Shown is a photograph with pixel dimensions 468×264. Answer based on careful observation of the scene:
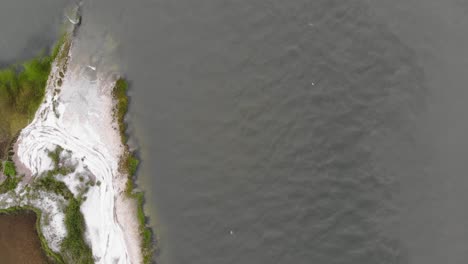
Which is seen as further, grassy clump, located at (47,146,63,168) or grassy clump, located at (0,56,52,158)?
grassy clump, located at (0,56,52,158)

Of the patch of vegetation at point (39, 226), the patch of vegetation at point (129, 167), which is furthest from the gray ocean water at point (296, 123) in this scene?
the patch of vegetation at point (39, 226)

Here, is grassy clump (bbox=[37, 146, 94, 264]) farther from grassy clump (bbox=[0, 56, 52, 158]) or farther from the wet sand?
grassy clump (bbox=[0, 56, 52, 158])

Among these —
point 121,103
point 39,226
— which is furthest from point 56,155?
point 121,103

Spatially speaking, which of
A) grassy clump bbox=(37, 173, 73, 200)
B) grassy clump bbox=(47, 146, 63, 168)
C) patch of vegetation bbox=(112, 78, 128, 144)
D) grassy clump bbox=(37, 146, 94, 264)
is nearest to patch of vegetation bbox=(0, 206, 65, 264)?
grassy clump bbox=(37, 146, 94, 264)

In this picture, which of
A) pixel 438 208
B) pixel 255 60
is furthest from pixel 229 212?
pixel 438 208

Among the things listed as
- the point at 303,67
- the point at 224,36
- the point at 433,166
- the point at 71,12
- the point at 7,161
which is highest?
the point at 71,12

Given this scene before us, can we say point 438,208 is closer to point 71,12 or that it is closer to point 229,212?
point 229,212

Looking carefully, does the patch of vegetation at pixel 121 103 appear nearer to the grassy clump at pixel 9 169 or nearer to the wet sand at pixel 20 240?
the grassy clump at pixel 9 169

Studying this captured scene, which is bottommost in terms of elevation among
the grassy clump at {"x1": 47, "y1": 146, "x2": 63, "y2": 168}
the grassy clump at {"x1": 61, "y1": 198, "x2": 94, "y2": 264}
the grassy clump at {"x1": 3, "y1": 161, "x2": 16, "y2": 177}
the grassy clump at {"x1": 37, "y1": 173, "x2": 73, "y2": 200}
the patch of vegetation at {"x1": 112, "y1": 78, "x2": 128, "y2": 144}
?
the grassy clump at {"x1": 61, "y1": 198, "x2": 94, "y2": 264}
